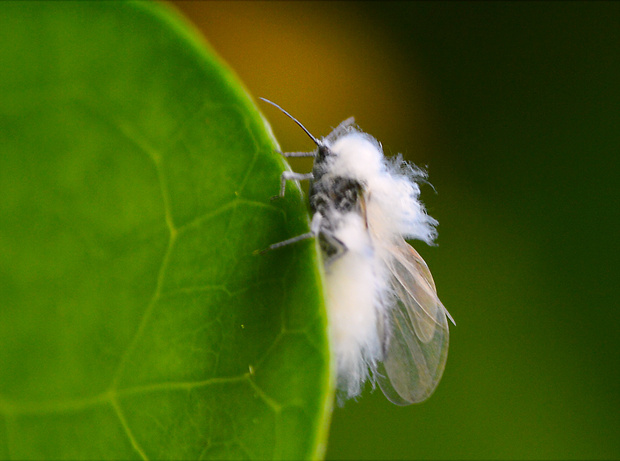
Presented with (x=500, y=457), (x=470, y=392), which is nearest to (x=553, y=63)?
(x=470, y=392)

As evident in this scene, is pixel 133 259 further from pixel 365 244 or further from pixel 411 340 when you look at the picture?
pixel 411 340

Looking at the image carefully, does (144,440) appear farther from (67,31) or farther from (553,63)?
(553,63)

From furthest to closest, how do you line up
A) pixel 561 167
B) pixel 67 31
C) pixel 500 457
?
1. pixel 561 167
2. pixel 500 457
3. pixel 67 31

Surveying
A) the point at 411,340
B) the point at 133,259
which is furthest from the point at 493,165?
the point at 133,259

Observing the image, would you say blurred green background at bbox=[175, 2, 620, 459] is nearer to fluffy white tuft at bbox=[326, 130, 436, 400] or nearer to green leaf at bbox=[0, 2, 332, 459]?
fluffy white tuft at bbox=[326, 130, 436, 400]

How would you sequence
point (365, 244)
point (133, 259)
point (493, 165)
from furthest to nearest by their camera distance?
point (493, 165), point (365, 244), point (133, 259)

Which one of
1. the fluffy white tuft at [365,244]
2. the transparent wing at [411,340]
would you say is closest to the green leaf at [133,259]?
the fluffy white tuft at [365,244]
